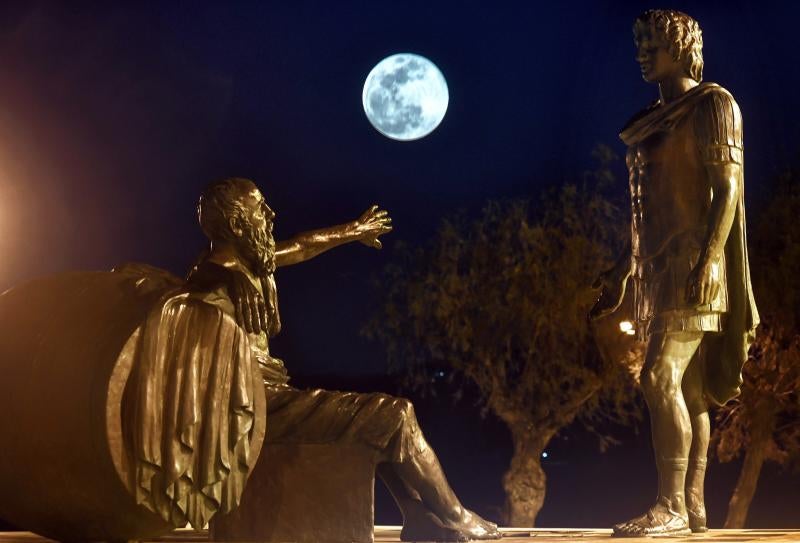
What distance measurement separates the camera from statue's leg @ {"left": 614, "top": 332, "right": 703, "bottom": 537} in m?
7.30

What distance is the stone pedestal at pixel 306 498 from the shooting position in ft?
21.5

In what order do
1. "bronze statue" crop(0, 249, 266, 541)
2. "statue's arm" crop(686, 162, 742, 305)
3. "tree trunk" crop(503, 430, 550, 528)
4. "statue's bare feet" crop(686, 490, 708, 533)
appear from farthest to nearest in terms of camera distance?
"tree trunk" crop(503, 430, 550, 528), "statue's bare feet" crop(686, 490, 708, 533), "statue's arm" crop(686, 162, 742, 305), "bronze statue" crop(0, 249, 266, 541)

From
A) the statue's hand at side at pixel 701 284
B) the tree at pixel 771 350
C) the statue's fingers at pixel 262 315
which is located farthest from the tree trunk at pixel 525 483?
the statue's fingers at pixel 262 315

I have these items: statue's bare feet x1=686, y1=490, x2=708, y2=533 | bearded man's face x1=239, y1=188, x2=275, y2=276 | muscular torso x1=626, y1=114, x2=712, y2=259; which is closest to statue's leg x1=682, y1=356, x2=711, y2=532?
statue's bare feet x1=686, y1=490, x2=708, y2=533

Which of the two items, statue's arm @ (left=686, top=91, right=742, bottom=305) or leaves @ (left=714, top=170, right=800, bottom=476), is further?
leaves @ (left=714, top=170, right=800, bottom=476)

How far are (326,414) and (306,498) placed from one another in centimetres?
A: 42

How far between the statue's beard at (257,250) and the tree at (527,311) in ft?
68.6

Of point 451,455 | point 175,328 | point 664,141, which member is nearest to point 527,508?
point 451,455

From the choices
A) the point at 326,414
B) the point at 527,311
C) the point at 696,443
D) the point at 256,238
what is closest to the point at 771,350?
the point at 527,311

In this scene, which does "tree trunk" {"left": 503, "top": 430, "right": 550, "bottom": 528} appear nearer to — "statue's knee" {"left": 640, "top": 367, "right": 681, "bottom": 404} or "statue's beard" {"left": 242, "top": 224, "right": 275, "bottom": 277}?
"statue's knee" {"left": 640, "top": 367, "right": 681, "bottom": 404}

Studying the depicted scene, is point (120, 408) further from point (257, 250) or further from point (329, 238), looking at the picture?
point (329, 238)

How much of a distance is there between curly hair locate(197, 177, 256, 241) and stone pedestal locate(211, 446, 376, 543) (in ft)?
3.46

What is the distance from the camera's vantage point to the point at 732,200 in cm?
730

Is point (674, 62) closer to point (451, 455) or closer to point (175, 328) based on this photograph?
point (175, 328)
